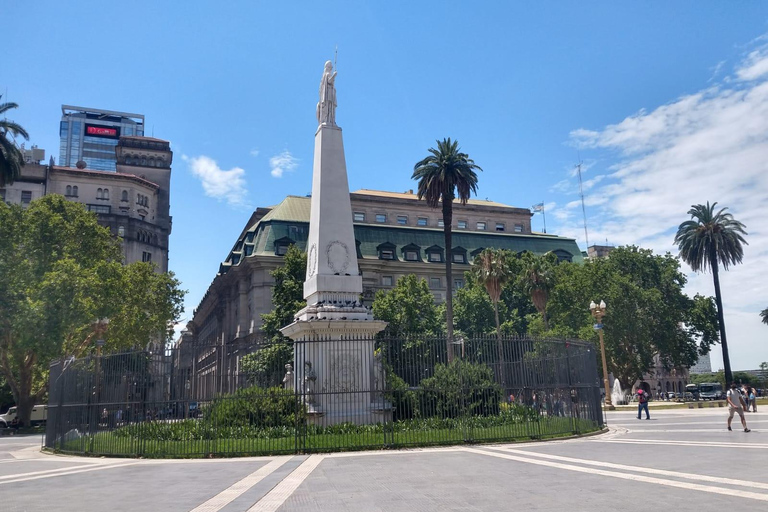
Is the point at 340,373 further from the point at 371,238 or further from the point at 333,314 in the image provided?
the point at 371,238

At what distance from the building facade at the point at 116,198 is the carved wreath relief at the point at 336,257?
53979 mm

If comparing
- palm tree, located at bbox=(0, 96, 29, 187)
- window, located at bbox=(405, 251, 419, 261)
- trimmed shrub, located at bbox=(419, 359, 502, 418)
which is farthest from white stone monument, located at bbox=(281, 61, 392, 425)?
window, located at bbox=(405, 251, 419, 261)

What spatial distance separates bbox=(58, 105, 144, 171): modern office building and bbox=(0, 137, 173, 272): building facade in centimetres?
4956

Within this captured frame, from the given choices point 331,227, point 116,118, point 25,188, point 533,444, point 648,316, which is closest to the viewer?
point 533,444

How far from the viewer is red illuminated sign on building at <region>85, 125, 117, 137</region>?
128 m

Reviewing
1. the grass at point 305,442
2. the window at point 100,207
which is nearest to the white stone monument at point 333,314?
the grass at point 305,442

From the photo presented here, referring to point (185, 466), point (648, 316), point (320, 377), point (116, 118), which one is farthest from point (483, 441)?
point (116, 118)

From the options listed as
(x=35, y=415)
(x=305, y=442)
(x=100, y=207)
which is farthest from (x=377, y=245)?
(x=305, y=442)

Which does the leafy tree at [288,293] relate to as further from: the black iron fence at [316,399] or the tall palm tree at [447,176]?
the black iron fence at [316,399]

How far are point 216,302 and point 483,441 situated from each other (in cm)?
7078

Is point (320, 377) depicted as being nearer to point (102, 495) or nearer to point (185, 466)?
point (185, 466)

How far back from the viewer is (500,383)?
58.3 ft

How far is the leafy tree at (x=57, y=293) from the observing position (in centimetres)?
3366

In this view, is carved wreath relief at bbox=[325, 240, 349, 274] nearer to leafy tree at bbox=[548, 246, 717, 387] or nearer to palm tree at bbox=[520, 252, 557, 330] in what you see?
leafy tree at bbox=[548, 246, 717, 387]
